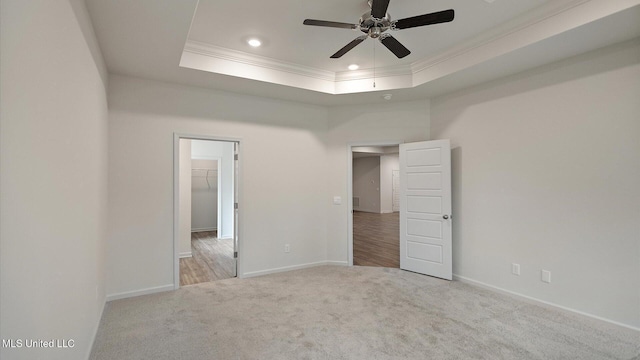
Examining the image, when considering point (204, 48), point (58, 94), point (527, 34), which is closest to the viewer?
point (58, 94)

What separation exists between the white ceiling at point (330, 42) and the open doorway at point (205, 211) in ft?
3.61

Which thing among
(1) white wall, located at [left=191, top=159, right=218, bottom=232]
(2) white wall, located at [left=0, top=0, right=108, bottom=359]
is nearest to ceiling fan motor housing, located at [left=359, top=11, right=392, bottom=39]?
(2) white wall, located at [left=0, top=0, right=108, bottom=359]

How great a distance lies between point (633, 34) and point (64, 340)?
4974 mm

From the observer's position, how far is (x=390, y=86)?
4312mm

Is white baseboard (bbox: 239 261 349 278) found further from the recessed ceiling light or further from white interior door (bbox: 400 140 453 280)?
the recessed ceiling light

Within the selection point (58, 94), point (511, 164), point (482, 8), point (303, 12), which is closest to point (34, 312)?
point (58, 94)

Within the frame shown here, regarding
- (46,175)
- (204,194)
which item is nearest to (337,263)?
(46,175)

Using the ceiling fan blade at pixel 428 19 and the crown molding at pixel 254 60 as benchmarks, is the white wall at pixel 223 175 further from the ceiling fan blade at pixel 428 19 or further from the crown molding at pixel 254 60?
the ceiling fan blade at pixel 428 19

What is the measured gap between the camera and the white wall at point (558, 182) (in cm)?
282

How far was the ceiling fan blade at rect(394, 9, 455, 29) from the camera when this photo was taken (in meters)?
2.23

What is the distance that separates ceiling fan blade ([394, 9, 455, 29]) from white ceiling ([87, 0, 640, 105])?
16.6 inches

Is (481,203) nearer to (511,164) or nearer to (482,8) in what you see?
(511,164)

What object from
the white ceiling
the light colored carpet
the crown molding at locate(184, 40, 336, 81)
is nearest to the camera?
the light colored carpet

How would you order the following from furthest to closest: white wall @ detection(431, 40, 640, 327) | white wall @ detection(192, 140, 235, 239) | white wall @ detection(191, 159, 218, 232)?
1. white wall @ detection(191, 159, 218, 232)
2. white wall @ detection(192, 140, 235, 239)
3. white wall @ detection(431, 40, 640, 327)
